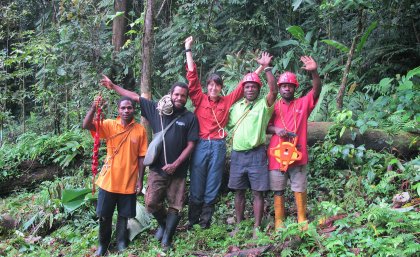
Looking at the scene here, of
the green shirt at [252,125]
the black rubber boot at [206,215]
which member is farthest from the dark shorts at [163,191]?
the green shirt at [252,125]

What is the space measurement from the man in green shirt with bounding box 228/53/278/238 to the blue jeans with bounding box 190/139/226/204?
20 centimetres

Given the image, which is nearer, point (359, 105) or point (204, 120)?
point (204, 120)

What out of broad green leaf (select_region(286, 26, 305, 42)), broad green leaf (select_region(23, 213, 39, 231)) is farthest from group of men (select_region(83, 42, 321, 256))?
broad green leaf (select_region(286, 26, 305, 42))

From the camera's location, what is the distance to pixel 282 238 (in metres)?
4.13

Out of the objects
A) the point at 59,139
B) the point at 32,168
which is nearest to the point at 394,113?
the point at 59,139

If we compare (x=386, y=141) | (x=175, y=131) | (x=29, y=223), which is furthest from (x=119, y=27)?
(x=386, y=141)

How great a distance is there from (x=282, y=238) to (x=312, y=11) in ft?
24.8

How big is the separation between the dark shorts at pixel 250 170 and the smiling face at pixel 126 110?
142 centimetres

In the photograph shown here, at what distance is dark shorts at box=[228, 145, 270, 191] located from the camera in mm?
4883

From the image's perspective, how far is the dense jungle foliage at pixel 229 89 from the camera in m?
4.50

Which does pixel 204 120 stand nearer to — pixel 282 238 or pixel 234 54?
pixel 282 238

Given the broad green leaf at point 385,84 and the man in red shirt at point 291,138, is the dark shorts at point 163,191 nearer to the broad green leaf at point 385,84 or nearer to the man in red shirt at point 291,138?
the man in red shirt at point 291,138

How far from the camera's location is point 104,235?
5.00 m

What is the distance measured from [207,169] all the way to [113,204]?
126 centimetres
